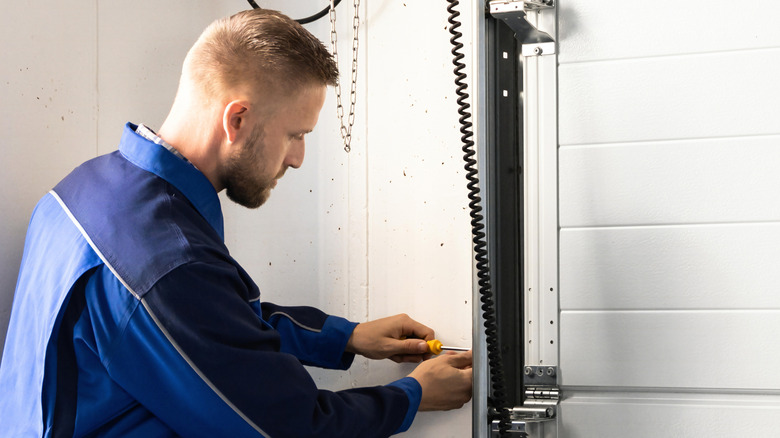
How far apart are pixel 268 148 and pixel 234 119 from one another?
0.32 feet

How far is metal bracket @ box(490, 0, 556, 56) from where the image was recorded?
1.46 meters

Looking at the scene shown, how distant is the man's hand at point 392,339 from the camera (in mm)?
1672

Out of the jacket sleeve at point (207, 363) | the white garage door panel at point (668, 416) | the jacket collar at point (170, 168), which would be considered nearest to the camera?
the jacket sleeve at point (207, 363)

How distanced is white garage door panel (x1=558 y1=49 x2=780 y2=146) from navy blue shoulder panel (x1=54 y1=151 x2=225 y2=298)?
2.72 ft

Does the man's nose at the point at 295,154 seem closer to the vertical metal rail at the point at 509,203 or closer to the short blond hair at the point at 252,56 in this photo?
the short blond hair at the point at 252,56

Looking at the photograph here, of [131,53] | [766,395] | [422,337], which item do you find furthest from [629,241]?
[131,53]

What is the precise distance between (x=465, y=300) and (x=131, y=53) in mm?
1006

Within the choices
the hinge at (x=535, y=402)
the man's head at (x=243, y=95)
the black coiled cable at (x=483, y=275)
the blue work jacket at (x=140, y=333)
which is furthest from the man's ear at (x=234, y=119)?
the hinge at (x=535, y=402)

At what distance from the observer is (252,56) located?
4.31 feet

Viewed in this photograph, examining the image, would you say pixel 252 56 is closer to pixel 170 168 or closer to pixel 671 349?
pixel 170 168

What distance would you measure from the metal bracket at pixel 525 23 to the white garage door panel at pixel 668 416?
77 centimetres

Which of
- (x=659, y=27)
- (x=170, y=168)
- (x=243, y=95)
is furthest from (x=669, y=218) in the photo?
(x=170, y=168)

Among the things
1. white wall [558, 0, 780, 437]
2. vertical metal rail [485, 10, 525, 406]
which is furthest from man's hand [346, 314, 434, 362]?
white wall [558, 0, 780, 437]

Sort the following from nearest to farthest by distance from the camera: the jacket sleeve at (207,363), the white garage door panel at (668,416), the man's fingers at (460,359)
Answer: the jacket sleeve at (207,363) → the white garage door panel at (668,416) → the man's fingers at (460,359)
